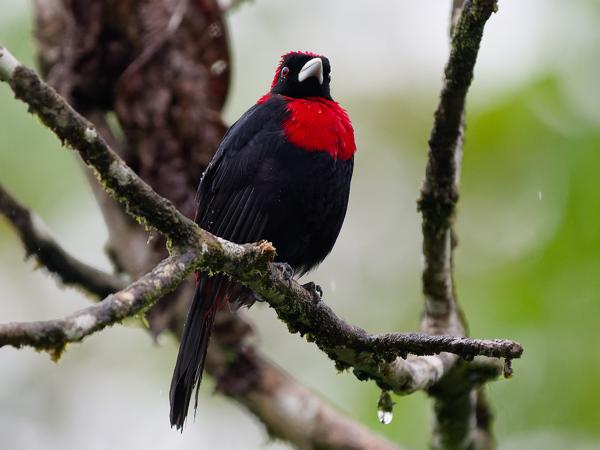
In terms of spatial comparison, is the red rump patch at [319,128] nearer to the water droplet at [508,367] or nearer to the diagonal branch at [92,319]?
the water droplet at [508,367]

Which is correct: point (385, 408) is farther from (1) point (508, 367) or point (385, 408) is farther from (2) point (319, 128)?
(2) point (319, 128)

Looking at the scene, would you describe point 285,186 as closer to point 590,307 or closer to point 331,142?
point 331,142

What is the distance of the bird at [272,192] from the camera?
11.9 feet

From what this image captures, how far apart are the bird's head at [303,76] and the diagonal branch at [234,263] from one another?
1.53 metres

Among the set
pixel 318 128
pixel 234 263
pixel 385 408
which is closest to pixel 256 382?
pixel 385 408

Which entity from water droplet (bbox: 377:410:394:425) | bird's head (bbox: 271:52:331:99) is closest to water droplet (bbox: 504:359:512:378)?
water droplet (bbox: 377:410:394:425)

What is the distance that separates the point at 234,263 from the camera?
8.25ft

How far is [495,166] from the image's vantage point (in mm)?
6871

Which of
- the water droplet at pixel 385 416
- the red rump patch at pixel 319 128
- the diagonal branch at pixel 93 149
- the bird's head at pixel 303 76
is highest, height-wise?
the bird's head at pixel 303 76

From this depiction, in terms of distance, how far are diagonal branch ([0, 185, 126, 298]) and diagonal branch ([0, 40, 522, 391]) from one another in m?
1.34

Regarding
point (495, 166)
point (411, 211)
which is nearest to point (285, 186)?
point (495, 166)

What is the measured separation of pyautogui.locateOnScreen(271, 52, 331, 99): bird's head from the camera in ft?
14.2

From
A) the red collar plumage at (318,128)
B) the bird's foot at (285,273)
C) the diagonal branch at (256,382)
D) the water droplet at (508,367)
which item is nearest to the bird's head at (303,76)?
the red collar plumage at (318,128)

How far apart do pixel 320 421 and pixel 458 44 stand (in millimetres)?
1972
